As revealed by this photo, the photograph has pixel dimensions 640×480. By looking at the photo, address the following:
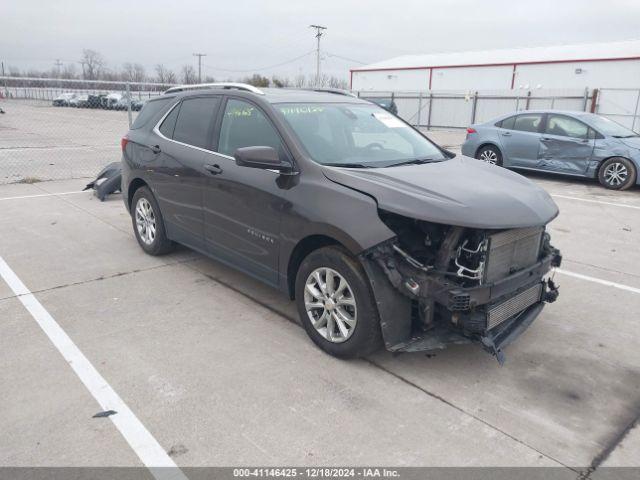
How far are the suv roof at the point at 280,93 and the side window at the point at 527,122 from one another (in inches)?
298

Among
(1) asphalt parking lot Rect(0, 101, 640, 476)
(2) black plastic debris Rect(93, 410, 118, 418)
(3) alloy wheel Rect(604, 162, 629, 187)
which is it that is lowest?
(2) black plastic debris Rect(93, 410, 118, 418)

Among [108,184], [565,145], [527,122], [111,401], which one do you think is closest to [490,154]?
[527,122]

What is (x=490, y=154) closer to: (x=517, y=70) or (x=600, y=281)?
(x=600, y=281)

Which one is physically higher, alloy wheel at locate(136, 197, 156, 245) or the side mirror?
the side mirror

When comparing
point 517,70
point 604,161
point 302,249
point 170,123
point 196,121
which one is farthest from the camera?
point 517,70

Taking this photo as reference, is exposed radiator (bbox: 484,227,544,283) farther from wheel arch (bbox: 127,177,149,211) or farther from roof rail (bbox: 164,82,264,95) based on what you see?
wheel arch (bbox: 127,177,149,211)

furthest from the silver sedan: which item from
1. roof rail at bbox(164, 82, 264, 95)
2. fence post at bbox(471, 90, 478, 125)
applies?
fence post at bbox(471, 90, 478, 125)

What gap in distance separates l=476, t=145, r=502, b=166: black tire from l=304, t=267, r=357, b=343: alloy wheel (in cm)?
940

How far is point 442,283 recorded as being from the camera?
125 inches

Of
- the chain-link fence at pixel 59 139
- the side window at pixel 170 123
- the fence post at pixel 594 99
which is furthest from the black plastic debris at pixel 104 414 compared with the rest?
the fence post at pixel 594 99

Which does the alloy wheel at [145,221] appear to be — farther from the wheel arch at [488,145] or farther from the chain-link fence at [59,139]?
the wheel arch at [488,145]

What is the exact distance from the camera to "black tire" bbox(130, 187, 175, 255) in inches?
216

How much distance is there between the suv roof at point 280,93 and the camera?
4.36 meters

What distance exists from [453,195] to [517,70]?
113 feet
